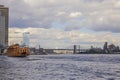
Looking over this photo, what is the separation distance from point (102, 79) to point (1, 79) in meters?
13.9

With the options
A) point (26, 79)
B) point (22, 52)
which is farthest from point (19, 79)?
point (22, 52)

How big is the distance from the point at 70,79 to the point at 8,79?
846cm

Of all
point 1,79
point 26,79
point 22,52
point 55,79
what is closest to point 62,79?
point 55,79

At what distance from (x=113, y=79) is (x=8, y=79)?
14.4 m

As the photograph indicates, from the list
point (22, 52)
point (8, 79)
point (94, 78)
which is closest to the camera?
point (8, 79)

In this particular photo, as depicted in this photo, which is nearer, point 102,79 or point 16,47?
point 102,79

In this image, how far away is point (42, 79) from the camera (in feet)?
168

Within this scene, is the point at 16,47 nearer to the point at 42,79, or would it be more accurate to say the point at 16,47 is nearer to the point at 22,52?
the point at 22,52

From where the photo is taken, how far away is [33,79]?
51.1 meters

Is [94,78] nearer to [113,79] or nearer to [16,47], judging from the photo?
[113,79]

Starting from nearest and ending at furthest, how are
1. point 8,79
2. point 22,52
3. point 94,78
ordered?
1. point 8,79
2. point 94,78
3. point 22,52

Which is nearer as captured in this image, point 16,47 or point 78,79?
point 78,79

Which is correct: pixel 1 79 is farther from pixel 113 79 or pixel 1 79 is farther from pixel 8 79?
pixel 113 79

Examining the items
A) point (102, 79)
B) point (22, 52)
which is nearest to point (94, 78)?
point (102, 79)
